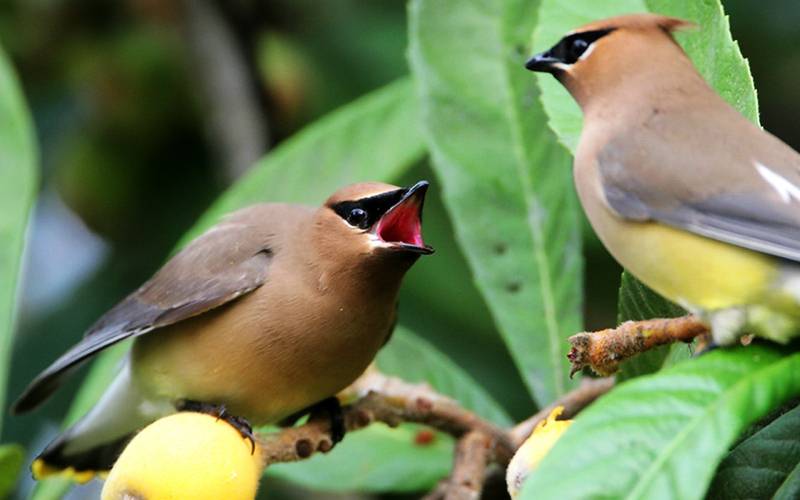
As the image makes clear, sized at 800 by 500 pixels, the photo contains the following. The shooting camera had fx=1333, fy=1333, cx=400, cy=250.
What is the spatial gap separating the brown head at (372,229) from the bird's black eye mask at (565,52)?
1.06 ft

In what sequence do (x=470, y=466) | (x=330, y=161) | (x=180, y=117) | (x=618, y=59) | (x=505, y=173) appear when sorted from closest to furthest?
1. (x=618, y=59)
2. (x=470, y=466)
3. (x=505, y=173)
4. (x=330, y=161)
5. (x=180, y=117)

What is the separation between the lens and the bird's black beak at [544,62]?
2.07 meters

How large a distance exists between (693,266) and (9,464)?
1.39 m

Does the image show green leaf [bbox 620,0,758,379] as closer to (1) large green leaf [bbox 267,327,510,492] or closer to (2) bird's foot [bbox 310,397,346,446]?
(2) bird's foot [bbox 310,397,346,446]

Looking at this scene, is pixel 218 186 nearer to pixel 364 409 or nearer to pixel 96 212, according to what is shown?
pixel 96 212

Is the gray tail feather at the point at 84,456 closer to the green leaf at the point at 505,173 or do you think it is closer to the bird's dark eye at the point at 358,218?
the bird's dark eye at the point at 358,218

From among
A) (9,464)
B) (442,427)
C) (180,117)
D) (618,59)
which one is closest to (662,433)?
(618,59)

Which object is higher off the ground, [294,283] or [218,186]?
[294,283]

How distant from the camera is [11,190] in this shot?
299 centimetres

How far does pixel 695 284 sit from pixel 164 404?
1.22 m

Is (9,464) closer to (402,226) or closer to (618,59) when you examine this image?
(402,226)

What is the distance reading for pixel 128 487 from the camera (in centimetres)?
190

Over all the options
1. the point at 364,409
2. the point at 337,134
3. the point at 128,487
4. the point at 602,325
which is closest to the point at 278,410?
the point at 364,409

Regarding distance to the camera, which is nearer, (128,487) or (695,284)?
(695,284)
